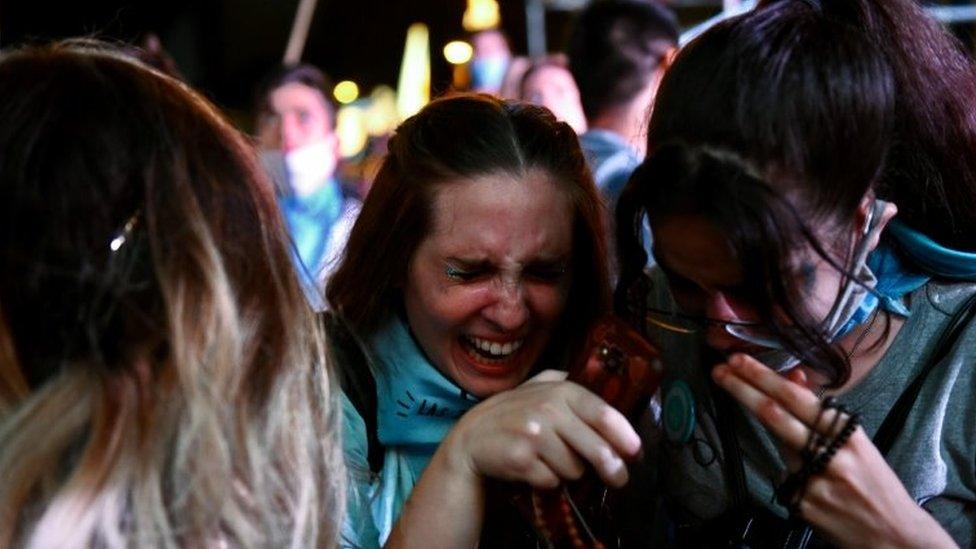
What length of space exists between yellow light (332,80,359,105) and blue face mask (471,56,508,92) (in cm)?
317

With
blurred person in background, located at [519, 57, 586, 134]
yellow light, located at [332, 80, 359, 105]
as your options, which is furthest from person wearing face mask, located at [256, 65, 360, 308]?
yellow light, located at [332, 80, 359, 105]

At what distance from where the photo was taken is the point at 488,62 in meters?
5.61

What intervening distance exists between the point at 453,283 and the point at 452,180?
154 millimetres

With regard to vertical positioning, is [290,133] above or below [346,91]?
above

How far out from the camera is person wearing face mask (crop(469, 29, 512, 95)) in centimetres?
561

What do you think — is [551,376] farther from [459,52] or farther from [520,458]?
[459,52]

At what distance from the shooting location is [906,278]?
167 cm

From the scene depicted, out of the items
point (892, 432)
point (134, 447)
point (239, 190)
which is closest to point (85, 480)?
point (134, 447)

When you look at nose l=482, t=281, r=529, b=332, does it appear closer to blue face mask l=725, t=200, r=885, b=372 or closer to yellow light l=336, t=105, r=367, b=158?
blue face mask l=725, t=200, r=885, b=372

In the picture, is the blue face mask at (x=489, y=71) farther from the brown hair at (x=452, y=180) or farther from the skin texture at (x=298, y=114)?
the brown hair at (x=452, y=180)

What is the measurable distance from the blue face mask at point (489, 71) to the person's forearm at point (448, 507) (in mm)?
4087

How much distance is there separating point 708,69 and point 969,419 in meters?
0.53

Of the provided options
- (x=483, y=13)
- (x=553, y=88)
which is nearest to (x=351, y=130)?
(x=483, y=13)

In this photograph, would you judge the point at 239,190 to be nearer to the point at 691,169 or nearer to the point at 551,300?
the point at 691,169
